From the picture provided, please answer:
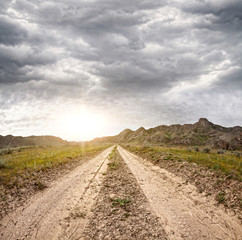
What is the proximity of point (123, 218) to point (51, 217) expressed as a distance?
293cm

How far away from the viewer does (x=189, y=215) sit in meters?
6.05

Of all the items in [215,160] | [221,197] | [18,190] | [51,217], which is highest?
[18,190]

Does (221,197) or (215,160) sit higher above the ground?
(215,160)

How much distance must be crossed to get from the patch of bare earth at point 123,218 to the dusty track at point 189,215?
0.43 metres

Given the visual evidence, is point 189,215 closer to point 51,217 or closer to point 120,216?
point 120,216

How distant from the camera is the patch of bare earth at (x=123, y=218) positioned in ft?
15.8

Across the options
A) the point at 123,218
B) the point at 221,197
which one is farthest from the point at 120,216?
the point at 221,197

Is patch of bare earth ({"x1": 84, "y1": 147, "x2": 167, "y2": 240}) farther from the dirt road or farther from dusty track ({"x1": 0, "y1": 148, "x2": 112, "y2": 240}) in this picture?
dusty track ({"x1": 0, "y1": 148, "x2": 112, "y2": 240})

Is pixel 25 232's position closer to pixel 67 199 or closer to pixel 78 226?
pixel 78 226

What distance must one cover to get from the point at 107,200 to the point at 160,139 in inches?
5209

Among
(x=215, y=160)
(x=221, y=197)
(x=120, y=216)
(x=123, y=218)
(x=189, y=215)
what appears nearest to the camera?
(x=123, y=218)

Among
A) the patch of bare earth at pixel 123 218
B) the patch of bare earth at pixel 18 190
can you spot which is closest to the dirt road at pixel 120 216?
the patch of bare earth at pixel 123 218

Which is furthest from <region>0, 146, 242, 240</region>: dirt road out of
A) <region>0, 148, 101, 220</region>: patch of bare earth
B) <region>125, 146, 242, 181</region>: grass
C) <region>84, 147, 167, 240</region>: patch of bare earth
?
<region>125, 146, 242, 181</region>: grass

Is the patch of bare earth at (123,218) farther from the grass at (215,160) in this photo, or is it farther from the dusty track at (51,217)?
the grass at (215,160)
